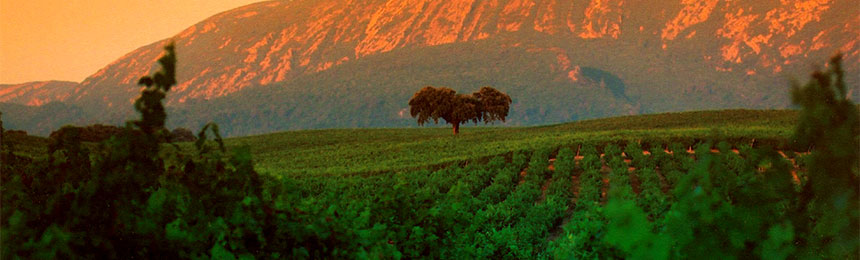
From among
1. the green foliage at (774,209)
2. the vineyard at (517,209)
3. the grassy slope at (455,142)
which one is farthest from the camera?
the grassy slope at (455,142)

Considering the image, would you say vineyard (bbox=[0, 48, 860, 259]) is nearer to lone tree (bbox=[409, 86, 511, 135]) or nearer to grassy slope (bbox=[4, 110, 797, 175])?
grassy slope (bbox=[4, 110, 797, 175])

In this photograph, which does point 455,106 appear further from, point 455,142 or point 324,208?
point 324,208

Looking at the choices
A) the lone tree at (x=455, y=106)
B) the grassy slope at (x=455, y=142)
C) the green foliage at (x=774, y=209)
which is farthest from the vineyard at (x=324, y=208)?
the lone tree at (x=455, y=106)

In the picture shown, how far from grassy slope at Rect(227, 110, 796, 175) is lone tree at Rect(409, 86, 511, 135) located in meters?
2.14

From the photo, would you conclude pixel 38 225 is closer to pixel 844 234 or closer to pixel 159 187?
pixel 159 187

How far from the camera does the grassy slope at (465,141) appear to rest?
129 feet

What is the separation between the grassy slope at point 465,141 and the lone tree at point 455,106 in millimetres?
2140

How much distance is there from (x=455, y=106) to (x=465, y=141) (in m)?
7.44

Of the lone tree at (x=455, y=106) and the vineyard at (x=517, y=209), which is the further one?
the lone tree at (x=455, y=106)

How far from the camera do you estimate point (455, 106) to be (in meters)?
63.3

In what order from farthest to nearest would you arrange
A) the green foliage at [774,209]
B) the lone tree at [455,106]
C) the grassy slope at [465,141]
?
the lone tree at [455,106] → the grassy slope at [465,141] → the green foliage at [774,209]

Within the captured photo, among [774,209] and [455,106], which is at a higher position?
[455,106]

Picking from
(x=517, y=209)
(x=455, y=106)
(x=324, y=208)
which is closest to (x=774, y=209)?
(x=324, y=208)

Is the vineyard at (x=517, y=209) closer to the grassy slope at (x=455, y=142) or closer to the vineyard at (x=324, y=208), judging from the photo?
the vineyard at (x=324, y=208)
